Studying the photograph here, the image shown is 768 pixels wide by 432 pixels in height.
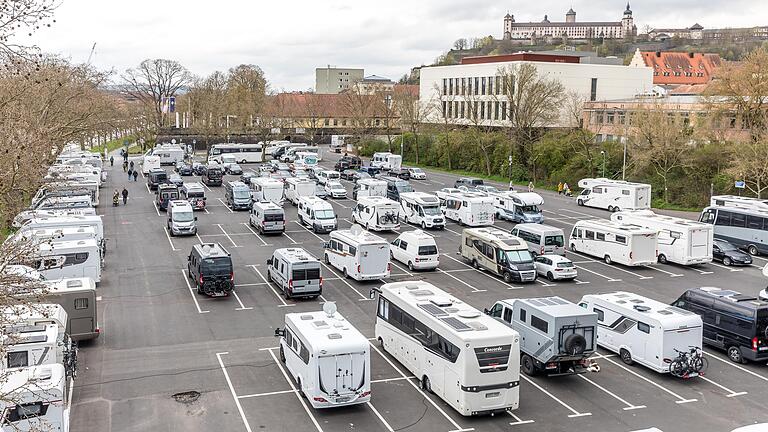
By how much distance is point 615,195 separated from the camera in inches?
2128

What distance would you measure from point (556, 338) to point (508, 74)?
61352mm

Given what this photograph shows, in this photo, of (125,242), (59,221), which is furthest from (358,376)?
(125,242)

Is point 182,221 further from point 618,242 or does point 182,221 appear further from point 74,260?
point 618,242

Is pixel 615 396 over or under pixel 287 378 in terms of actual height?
under

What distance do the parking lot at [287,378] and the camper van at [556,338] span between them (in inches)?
20.7

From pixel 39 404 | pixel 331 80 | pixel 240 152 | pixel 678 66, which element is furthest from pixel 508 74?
pixel 331 80

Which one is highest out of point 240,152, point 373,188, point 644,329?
point 240,152

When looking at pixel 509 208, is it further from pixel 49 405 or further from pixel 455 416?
pixel 49 405

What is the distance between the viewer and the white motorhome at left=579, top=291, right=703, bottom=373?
21.5 metres

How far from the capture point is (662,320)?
70.6ft

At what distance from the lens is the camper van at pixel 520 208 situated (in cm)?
4758

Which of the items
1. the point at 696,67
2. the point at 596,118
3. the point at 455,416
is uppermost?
the point at 696,67

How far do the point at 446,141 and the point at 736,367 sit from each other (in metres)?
63.2

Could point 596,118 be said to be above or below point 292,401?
above
